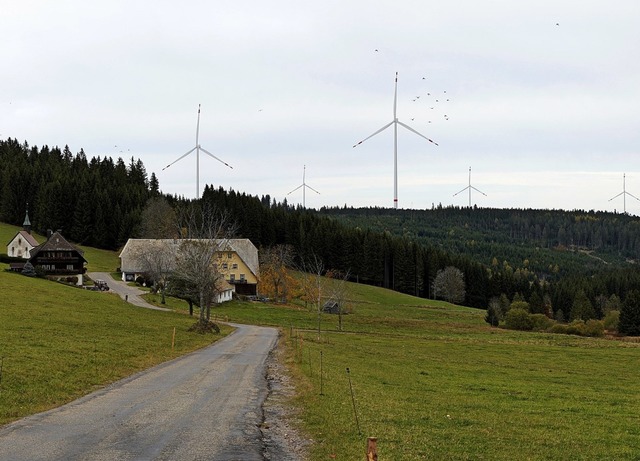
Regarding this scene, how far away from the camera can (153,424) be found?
63.2ft

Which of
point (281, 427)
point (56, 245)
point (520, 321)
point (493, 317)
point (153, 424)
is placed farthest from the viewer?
point (493, 317)

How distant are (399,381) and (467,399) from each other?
624 centimetres

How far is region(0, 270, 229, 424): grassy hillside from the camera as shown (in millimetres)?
24266

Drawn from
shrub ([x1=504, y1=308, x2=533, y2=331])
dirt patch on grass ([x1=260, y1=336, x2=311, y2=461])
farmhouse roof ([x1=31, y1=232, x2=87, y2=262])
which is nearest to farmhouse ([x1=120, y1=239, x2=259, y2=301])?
farmhouse roof ([x1=31, y1=232, x2=87, y2=262])

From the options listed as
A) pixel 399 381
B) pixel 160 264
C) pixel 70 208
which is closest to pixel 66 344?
pixel 399 381

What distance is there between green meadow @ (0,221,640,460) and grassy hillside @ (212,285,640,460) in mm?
83

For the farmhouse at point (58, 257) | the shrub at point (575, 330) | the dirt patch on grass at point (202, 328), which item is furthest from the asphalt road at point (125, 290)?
the shrub at point (575, 330)

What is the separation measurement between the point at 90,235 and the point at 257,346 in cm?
14216

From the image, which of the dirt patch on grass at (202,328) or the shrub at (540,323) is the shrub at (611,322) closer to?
the shrub at (540,323)

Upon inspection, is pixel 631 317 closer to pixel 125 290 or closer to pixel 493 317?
pixel 493 317

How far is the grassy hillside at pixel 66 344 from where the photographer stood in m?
24.3

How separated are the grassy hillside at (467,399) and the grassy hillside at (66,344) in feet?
29.3

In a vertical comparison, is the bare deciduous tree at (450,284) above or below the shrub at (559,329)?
above

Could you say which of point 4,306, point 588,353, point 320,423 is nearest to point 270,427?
point 320,423
